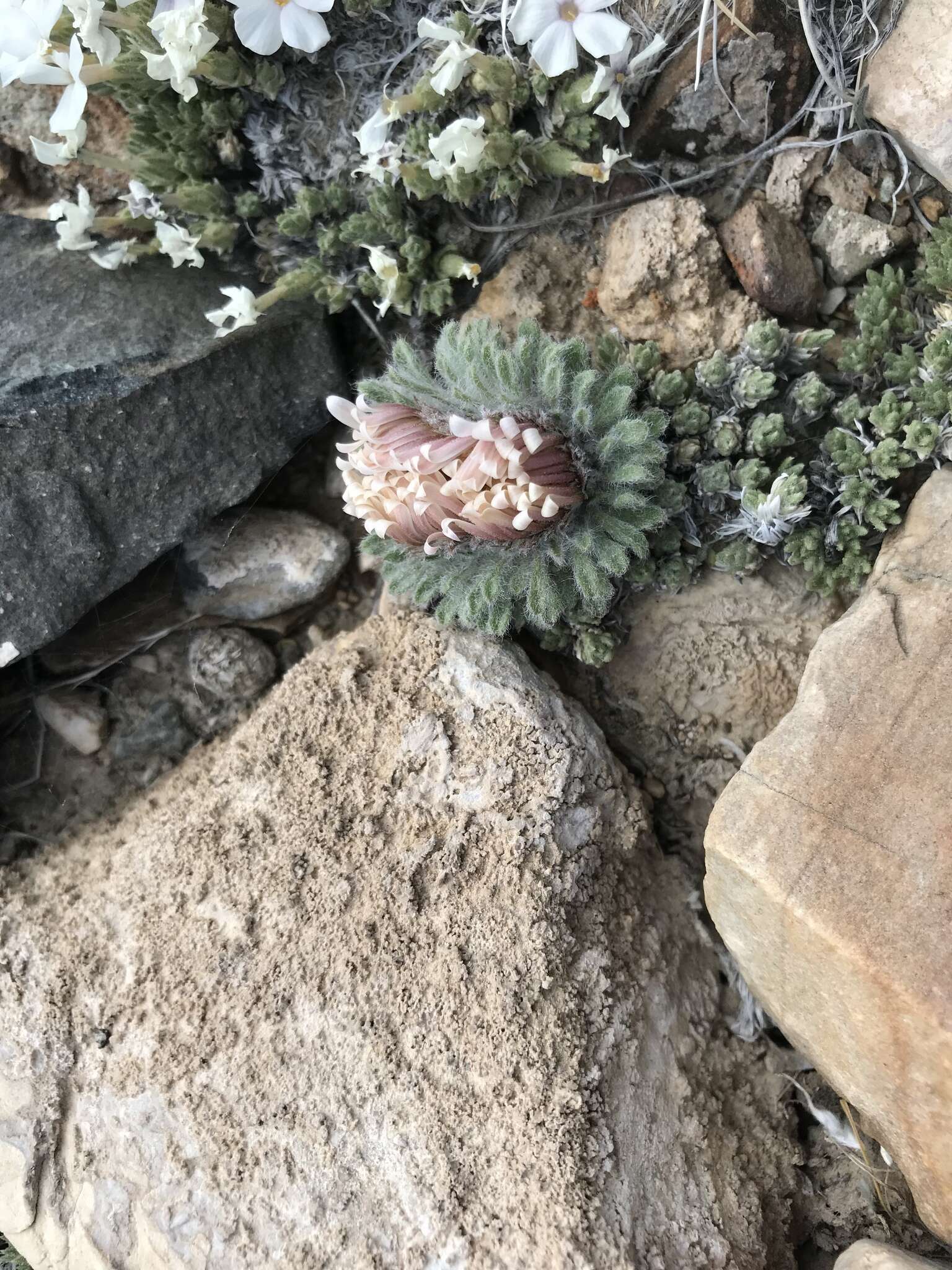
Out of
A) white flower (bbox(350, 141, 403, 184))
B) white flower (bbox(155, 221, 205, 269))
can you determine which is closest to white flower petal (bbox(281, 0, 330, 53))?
white flower (bbox(350, 141, 403, 184))

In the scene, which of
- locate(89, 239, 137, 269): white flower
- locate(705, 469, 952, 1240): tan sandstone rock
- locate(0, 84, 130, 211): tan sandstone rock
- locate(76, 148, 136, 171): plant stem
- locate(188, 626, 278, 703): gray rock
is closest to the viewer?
locate(705, 469, 952, 1240): tan sandstone rock

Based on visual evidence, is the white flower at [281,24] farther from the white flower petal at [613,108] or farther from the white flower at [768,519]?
the white flower at [768,519]

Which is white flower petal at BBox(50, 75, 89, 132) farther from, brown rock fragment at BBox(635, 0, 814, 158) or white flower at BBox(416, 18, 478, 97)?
brown rock fragment at BBox(635, 0, 814, 158)

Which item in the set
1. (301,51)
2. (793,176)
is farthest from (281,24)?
(793,176)

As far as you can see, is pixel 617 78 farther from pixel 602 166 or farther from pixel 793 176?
pixel 793 176

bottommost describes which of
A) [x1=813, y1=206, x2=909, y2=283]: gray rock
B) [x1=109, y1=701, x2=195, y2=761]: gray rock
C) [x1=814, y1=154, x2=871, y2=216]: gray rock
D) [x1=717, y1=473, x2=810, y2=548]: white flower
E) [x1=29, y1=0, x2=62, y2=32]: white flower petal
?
[x1=109, y1=701, x2=195, y2=761]: gray rock

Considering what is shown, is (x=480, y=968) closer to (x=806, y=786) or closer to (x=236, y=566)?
(x=806, y=786)
